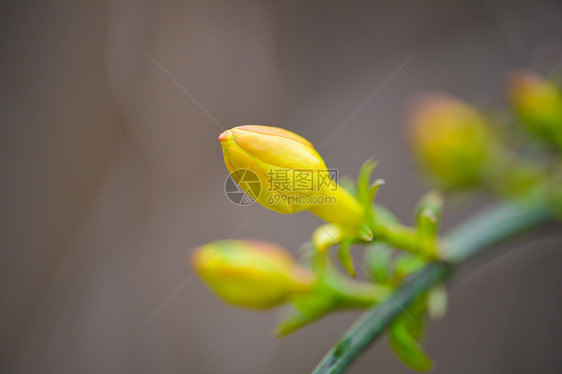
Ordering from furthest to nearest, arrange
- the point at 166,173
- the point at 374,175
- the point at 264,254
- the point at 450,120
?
the point at 166,173, the point at 374,175, the point at 450,120, the point at 264,254

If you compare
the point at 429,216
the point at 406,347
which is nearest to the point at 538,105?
the point at 429,216

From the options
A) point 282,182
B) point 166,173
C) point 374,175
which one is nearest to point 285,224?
point 374,175

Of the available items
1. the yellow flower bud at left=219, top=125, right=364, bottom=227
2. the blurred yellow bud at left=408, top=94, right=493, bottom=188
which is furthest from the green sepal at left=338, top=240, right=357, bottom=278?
the blurred yellow bud at left=408, top=94, right=493, bottom=188

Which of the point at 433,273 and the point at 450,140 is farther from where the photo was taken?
the point at 450,140

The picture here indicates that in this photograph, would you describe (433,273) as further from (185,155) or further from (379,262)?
(185,155)

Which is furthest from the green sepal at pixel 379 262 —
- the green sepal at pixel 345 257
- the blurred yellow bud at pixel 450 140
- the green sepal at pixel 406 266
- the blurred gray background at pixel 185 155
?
the blurred gray background at pixel 185 155

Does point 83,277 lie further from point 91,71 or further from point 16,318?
point 91,71
